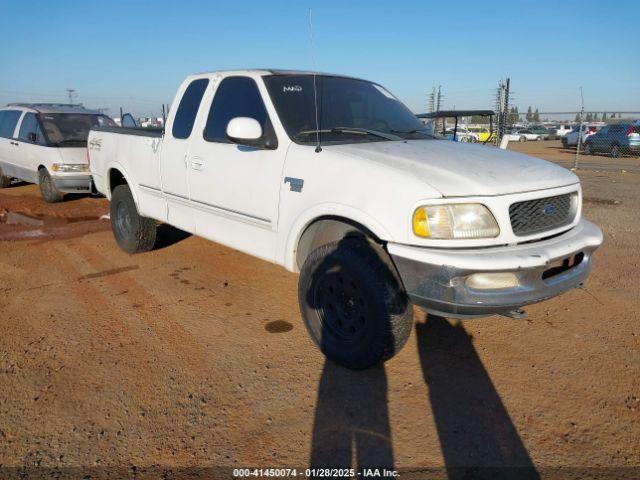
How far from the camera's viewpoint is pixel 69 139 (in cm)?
903

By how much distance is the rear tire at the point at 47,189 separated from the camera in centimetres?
884

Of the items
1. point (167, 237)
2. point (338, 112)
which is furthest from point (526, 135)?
point (338, 112)

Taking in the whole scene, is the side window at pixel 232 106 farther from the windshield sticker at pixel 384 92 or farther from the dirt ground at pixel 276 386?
the dirt ground at pixel 276 386

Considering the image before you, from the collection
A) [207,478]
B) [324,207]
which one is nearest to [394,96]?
[324,207]

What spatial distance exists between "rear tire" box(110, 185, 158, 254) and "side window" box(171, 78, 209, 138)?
131cm

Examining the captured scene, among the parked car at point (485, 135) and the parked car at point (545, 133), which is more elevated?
the parked car at point (485, 135)

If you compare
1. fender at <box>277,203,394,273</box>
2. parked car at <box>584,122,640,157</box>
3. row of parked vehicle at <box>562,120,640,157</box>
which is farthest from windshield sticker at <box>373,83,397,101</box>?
parked car at <box>584,122,640,157</box>

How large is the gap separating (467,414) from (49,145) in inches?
343

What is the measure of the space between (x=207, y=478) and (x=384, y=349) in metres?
1.26

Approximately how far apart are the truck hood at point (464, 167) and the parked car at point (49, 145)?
697 cm

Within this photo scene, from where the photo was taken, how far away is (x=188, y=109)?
458cm

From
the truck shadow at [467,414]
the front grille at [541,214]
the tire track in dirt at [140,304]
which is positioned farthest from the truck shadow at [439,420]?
the front grille at [541,214]

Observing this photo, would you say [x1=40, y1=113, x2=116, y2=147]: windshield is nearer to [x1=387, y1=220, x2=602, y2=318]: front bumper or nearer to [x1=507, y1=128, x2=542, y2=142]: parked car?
[x1=387, y1=220, x2=602, y2=318]: front bumper

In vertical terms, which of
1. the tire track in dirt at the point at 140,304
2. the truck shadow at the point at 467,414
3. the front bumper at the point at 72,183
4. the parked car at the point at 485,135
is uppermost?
the parked car at the point at 485,135
